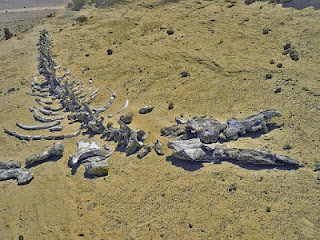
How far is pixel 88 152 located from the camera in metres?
12.7

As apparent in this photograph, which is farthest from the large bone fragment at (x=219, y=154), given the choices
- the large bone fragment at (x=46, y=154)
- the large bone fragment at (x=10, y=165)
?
the large bone fragment at (x=10, y=165)

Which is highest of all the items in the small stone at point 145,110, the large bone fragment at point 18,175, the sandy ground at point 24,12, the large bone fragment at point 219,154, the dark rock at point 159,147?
the sandy ground at point 24,12

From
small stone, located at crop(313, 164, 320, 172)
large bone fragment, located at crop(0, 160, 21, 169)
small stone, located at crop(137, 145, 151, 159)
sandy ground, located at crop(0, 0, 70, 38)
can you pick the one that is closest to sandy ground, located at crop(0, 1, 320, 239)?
small stone, located at crop(313, 164, 320, 172)

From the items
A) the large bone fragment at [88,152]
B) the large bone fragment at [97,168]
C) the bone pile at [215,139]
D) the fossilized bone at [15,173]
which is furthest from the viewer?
the large bone fragment at [88,152]

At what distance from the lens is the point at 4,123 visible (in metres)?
15.9

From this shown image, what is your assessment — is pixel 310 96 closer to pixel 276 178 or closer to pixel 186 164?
pixel 276 178

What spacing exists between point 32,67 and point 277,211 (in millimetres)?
18784

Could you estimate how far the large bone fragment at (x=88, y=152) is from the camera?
1227 cm

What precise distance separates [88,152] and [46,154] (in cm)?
173

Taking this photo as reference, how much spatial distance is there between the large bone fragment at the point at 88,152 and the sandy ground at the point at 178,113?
0.44 meters

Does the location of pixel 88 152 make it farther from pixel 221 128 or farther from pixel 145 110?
pixel 221 128

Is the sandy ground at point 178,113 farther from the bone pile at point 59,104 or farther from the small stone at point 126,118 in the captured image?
the bone pile at point 59,104

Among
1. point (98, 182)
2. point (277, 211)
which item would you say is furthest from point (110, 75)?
point (277, 211)

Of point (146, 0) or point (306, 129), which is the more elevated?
point (146, 0)
